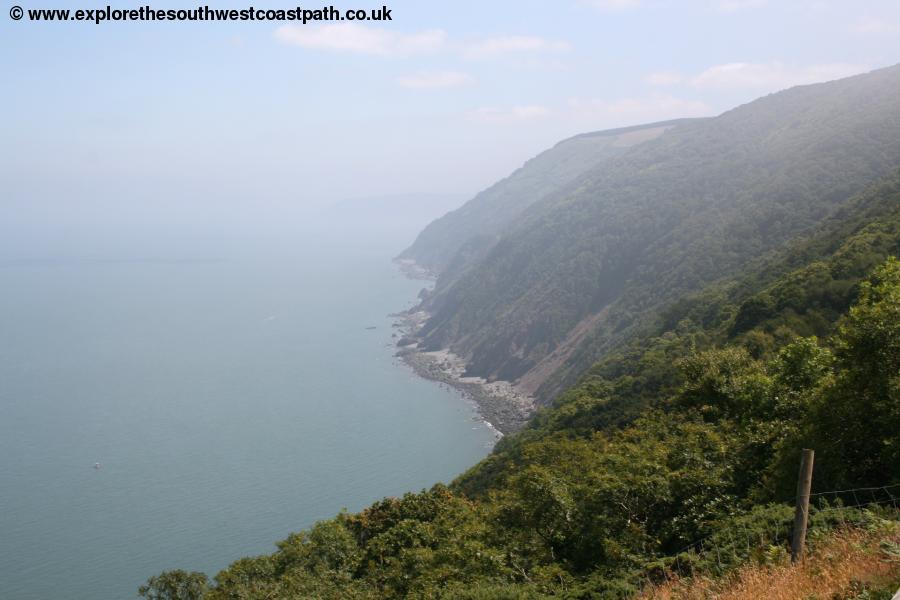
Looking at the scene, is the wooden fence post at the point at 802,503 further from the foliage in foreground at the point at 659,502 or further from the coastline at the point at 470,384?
the coastline at the point at 470,384

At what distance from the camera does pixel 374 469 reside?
6272 cm

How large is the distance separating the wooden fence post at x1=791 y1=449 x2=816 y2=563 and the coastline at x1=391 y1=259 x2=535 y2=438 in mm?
64607

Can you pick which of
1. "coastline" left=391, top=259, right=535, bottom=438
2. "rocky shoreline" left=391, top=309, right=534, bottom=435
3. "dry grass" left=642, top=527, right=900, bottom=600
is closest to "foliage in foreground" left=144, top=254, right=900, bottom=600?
"dry grass" left=642, top=527, right=900, bottom=600

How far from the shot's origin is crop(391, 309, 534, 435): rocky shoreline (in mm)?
77625

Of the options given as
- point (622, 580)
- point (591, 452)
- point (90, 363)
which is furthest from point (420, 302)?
point (622, 580)

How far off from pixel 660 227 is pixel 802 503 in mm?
103052

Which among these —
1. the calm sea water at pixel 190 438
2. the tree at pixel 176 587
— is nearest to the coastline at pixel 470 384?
the calm sea water at pixel 190 438

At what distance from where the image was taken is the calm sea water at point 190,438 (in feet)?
160

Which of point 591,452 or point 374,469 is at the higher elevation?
point 591,452

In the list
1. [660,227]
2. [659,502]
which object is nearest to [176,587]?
[659,502]

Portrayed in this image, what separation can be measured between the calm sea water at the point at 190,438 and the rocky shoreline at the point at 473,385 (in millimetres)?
2556

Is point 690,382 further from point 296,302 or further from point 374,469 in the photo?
point 296,302

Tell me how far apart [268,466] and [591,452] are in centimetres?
4710

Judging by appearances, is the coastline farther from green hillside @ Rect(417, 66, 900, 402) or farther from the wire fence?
the wire fence
